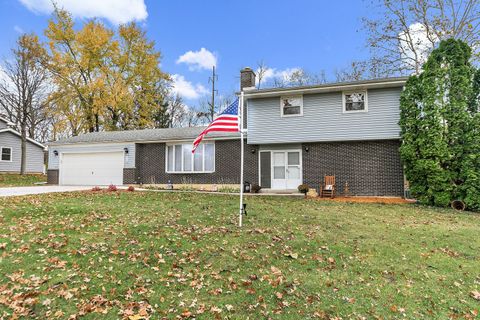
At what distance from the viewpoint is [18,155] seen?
85.5ft

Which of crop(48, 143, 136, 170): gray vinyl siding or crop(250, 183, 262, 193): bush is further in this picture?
crop(48, 143, 136, 170): gray vinyl siding

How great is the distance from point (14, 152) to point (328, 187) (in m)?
27.3

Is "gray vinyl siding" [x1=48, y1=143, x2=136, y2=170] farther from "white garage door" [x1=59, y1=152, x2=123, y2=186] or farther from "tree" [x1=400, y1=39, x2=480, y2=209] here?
"tree" [x1=400, y1=39, x2=480, y2=209]

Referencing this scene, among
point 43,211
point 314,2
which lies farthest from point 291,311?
point 314,2

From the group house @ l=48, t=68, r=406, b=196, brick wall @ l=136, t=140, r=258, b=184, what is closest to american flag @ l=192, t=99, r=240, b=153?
house @ l=48, t=68, r=406, b=196

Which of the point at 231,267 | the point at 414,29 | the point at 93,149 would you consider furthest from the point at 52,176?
the point at 414,29

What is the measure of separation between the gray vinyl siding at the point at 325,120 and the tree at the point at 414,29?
8677mm

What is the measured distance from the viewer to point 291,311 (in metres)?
3.57

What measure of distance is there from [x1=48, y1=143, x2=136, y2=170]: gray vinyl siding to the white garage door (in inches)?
10.5

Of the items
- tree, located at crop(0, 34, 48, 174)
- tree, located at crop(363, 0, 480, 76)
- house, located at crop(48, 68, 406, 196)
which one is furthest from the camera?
tree, located at crop(0, 34, 48, 174)

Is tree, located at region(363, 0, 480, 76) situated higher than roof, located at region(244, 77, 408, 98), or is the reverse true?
tree, located at region(363, 0, 480, 76)

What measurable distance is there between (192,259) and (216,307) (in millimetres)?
1415

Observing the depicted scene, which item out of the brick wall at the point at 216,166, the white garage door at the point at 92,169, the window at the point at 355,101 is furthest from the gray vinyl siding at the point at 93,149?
the window at the point at 355,101

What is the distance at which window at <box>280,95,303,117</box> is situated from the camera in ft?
47.5
